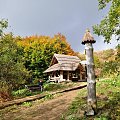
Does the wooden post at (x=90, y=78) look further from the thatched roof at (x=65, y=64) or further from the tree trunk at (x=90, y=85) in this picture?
the thatched roof at (x=65, y=64)

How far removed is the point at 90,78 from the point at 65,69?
39453mm

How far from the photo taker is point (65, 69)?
50906 millimetres

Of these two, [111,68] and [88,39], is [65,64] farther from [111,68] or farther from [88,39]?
[111,68]

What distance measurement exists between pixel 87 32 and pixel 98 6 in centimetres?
147

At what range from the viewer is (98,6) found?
12867mm

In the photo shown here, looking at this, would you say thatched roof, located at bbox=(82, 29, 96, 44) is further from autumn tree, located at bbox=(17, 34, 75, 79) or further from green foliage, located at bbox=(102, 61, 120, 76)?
autumn tree, located at bbox=(17, 34, 75, 79)

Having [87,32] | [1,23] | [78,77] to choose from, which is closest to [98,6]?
[87,32]

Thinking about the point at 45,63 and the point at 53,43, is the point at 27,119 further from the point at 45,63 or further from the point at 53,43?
the point at 53,43

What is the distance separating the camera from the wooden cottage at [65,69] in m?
51.7

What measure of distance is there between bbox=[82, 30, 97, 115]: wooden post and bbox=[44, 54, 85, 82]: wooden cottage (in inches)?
1512

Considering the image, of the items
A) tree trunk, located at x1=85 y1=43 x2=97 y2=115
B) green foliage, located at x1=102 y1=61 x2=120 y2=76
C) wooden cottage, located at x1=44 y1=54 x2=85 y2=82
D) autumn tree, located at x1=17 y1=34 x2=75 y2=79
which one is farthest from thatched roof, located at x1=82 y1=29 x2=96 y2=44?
autumn tree, located at x1=17 y1=34 x2=75 y2=79

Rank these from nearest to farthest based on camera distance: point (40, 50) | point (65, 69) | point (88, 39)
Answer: point (88, 39) → point (65, 69) → point (40, 50)

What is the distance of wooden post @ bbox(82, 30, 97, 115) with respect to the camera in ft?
36.5

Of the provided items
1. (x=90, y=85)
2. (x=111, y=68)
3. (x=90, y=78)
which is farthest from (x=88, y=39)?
(x=111, y=68)
